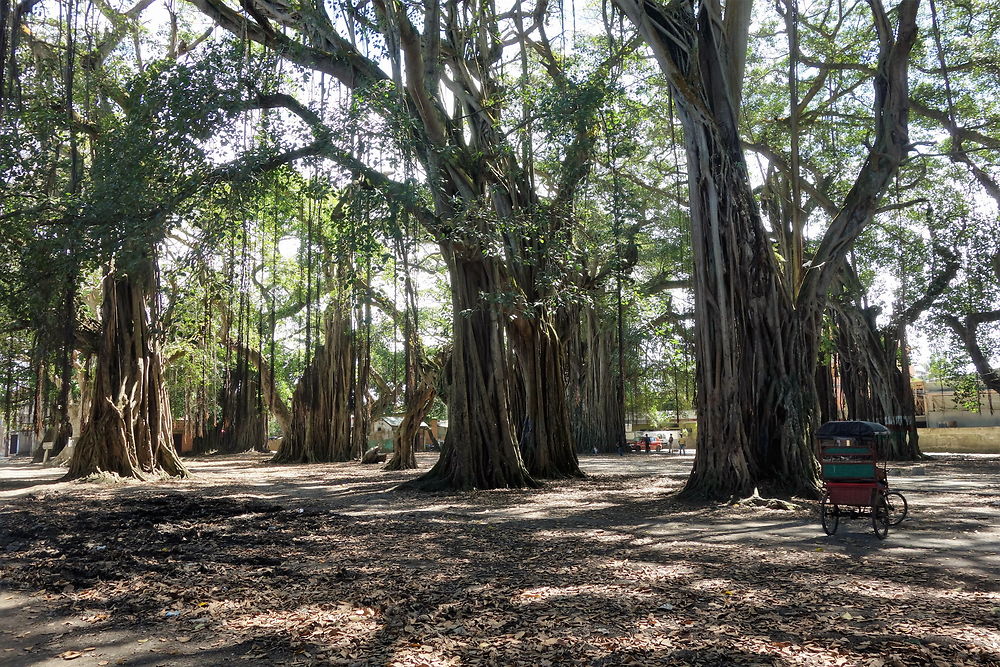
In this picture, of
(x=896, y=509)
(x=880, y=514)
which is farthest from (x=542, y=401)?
(x=880, y=514)

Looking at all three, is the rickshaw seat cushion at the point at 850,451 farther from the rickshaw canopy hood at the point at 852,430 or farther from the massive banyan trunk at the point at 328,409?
the massive banyan trunk at the point at 328,409

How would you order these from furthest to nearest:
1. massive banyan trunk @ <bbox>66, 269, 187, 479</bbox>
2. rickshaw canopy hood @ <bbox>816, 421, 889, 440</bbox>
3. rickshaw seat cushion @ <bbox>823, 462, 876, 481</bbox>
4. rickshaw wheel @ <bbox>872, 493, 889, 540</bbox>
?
massive banyan trunk @ <bbox>66, 269, 187, 479</bbox>
rickshaw canopy hood @ <bbox>816, 421, 889, 440</bbox>
rickshaw seat cushion @ <bbox>823, 462, 876, 481</bbox>
rickshaw wheel @ <bbox>872, 493, 889, 540</bbox>

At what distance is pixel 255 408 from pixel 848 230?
22.1 m

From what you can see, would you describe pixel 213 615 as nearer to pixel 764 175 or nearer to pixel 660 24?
pixel 660 24

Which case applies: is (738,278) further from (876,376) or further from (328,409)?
(328,409)

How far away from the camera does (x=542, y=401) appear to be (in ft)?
39.8

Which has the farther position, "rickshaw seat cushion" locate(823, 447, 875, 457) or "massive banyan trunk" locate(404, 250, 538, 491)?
"massive banyan trunk" locate(404, 250, 538, 491)

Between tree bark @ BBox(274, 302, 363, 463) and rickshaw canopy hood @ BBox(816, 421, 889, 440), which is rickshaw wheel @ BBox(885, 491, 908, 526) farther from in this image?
tree bark @ BBox(274, 302, 363, 463)

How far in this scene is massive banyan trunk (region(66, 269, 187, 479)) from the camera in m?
12.0

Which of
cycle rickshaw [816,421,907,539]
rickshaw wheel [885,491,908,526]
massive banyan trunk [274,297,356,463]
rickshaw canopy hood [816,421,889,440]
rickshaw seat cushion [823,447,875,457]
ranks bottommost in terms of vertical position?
rickshaw wheel [885,491,908,526]

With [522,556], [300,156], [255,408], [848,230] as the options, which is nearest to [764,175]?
[848,230]

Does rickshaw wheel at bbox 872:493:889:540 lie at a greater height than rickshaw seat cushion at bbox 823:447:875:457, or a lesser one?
lesser

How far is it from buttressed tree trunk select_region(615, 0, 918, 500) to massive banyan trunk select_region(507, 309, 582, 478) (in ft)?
11.1

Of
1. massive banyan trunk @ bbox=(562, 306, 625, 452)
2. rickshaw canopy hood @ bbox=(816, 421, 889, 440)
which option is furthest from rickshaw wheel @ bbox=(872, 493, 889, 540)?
massive banyan trunk @ bbox=(562, 306, 625, 452)
